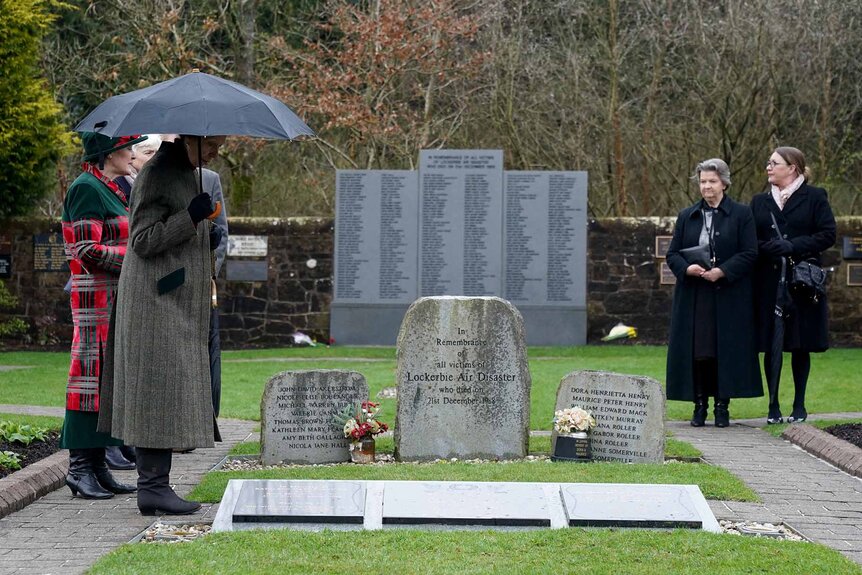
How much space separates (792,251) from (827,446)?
1.90 meters

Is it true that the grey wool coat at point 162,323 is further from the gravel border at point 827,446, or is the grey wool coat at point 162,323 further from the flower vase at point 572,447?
the gravel border at point 827,446

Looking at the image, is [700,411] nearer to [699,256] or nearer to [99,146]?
[699,256]

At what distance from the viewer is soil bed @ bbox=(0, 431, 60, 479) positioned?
26.6ft

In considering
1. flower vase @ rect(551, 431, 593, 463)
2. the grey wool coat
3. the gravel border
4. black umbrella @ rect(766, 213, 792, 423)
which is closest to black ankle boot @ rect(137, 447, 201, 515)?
the grey wool coat

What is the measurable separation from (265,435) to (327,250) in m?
11.6

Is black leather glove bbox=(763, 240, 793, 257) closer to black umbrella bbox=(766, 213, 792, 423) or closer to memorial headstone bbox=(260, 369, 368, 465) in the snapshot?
black umbrella bbox=(766, 213, 792, 423)

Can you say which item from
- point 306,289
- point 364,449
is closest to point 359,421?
point 364,449

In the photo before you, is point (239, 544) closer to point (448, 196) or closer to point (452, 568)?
point (452, 568)

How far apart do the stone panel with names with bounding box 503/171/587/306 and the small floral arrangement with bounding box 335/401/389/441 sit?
35.0 ft

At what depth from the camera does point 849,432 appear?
376 inches

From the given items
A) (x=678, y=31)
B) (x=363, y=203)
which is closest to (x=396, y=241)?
(x=363, y=203)

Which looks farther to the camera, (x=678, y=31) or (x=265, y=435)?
(x=678, y=31)

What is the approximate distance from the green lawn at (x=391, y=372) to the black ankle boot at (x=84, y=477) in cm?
365

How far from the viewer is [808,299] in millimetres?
10352
